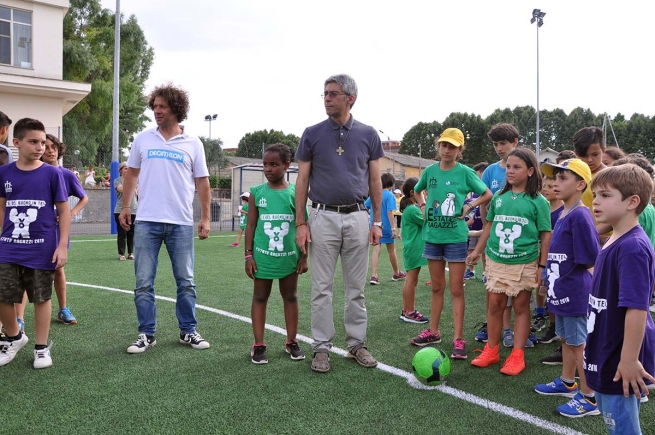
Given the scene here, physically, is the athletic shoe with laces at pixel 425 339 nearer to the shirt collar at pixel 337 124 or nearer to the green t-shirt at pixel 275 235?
the green t-shirt at pixel 275 235

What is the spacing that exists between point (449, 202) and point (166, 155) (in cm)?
266

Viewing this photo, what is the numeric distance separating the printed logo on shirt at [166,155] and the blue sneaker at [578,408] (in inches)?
146

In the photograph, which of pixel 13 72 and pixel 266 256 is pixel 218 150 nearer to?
pixel 13 72

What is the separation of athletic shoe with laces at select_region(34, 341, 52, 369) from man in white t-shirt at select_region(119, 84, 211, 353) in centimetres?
66

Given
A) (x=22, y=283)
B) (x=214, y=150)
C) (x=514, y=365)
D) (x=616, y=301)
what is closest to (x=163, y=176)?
(x=22, y=283)

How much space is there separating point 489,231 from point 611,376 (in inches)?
89.9

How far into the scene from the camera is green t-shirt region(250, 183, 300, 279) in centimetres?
455

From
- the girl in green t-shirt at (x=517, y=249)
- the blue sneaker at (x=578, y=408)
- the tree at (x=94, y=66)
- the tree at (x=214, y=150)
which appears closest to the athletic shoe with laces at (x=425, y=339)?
the girl in green t-shirt at (x=517, y=249)

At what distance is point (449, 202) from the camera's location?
192 inches

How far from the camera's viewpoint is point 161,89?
4898 millimetres

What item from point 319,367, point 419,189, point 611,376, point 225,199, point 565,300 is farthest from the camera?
point 225,199

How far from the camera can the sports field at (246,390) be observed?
321 centimetres

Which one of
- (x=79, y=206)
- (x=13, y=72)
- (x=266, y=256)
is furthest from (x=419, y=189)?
(x=13, y=72)

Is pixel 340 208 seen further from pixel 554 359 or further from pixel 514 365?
pixel 554 359
